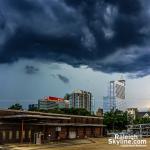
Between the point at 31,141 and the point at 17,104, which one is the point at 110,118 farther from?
the point at 31,141

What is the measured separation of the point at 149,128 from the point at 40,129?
3042 inches

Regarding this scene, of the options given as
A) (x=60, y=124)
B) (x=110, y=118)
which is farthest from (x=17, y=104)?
(x=60, y=124)

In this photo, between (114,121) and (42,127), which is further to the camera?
(114,121)

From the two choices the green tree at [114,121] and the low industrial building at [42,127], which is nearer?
the low industrial building at [42,127]

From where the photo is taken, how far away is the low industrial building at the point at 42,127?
6669 centimetres

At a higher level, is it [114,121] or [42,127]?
[114,121]

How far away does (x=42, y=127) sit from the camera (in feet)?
259

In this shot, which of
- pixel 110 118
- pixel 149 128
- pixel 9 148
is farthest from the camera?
pixel 149 128

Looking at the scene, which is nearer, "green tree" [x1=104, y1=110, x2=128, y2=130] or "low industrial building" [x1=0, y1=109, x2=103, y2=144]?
"low industrial building" [x1=0, y1=109, x2=103, y2=144]

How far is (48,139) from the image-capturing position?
8038 centimetres

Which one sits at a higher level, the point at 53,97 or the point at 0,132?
the point at 53,97

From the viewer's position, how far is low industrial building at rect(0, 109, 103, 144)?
66.7 metres

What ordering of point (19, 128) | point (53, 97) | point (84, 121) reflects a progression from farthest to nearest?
point (53, 97) < point (84, 121) < point (19, 128)

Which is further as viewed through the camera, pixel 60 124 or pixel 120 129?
pixel 120 129
